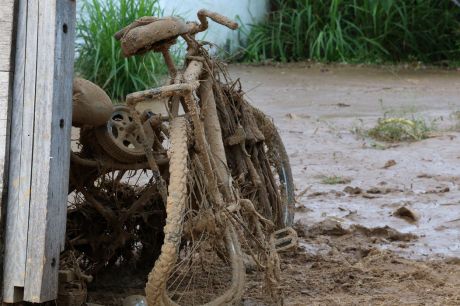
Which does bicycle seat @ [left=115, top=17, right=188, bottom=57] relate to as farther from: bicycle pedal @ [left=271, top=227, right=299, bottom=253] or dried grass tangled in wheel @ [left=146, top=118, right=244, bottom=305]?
bicycle pedal @ [left=271, top=227, right=299, bottom=253]

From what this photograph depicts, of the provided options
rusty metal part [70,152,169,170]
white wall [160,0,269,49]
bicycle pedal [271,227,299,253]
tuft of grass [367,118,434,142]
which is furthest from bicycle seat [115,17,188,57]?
white wall [160,0,269,49]

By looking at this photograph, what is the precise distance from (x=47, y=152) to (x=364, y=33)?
934 centimetres

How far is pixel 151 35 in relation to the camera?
11.9 ft

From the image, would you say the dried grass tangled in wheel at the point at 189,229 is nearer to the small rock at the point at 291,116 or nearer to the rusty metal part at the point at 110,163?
the rusty metal part at the point at 110,163

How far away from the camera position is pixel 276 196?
4609 mm

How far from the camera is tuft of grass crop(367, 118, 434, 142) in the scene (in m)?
7.49

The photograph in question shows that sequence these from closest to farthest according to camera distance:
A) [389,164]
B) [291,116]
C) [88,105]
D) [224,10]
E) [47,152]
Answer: [47,152] → [88,105] → [389,164] → [291,116] → [224,10]

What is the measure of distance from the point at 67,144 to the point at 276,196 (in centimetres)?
139

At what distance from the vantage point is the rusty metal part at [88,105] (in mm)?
3758

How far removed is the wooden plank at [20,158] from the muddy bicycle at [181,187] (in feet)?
1.04

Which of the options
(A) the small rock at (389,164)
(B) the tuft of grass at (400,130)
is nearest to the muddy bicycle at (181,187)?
(A) the small rock at (389,164)

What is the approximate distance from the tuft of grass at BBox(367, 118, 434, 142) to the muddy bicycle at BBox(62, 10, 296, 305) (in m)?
2.94

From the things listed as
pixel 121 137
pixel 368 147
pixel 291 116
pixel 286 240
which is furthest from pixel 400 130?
pixel 121 137

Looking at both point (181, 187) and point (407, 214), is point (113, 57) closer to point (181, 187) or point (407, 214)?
point (407, 214)
